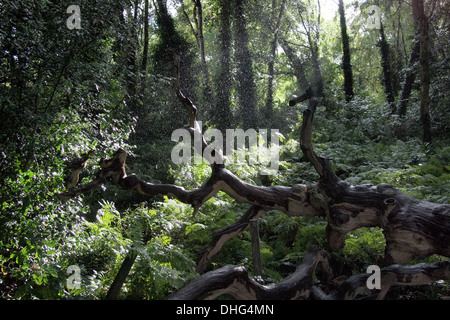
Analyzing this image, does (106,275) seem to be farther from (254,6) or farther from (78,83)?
(254,6)

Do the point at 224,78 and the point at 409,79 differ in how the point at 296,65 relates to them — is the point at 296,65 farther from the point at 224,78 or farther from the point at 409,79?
the point at 409,79

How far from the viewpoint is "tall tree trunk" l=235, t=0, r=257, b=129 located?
52.7 ft

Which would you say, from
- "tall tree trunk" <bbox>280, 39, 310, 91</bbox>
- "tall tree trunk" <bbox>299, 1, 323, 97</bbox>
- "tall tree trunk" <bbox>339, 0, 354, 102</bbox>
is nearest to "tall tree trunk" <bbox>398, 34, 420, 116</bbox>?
"tall tree trunk" <bbox>339, 0, 354, 102</bbox>

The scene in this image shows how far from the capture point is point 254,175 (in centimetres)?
873

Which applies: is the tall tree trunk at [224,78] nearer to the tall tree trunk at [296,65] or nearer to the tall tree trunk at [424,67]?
the tall tree trunk at [424,67]

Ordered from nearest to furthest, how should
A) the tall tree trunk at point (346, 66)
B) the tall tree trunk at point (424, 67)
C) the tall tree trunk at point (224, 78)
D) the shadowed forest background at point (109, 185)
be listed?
1. the shadowed forest background at point (109, 185)
2. the tall tree trunk at point (424, 67)
3. the tall tree trunk at point (224, 78)
4. the tall tree trunk at point (346, 66)

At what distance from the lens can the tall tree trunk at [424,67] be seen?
418 inches

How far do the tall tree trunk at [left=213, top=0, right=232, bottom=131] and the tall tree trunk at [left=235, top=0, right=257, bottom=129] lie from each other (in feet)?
1.60

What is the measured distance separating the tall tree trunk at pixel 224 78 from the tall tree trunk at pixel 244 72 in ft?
1.60

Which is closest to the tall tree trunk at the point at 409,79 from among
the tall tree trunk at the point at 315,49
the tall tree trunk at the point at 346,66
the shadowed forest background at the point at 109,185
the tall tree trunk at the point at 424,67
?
the shadowed forest background at the point at 109,185

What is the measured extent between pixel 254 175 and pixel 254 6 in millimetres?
11189

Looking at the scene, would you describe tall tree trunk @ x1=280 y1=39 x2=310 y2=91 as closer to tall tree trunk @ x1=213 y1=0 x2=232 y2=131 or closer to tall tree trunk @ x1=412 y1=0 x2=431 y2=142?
tall tree trunk @ x1=213 y1=0 x2=232 y2=131

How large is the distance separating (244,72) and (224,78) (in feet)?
4.04

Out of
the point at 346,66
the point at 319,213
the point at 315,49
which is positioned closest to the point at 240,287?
the point at 319,213
